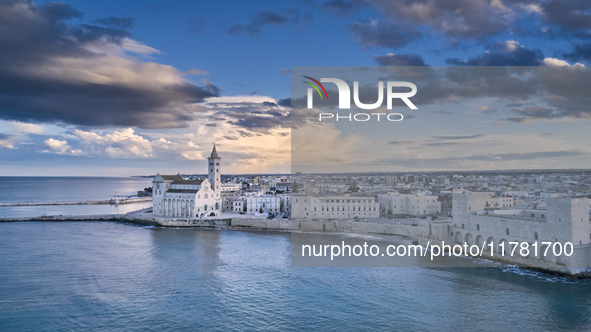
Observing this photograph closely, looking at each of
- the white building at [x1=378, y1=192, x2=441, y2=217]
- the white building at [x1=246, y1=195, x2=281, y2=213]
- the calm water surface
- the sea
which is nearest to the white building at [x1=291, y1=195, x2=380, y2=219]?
the white building at [x1=378, y1=192, x2=441, y2=217]

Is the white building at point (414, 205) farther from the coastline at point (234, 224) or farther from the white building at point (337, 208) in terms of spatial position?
the coastline at point (234, 224)

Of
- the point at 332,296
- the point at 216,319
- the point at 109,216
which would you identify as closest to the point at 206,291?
the point at 216,319

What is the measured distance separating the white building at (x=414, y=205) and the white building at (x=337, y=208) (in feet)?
9.11

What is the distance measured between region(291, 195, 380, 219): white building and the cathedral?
8.73 metres

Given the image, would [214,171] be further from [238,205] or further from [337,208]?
[337,208]

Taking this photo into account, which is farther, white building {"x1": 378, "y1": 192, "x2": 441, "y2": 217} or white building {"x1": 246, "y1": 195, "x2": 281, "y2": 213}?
white building {"x1": 246, "y1": 195, "x2": 281, "y2": 213}

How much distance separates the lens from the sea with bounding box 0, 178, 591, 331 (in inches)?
388

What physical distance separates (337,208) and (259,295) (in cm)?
1528

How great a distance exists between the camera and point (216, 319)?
10164mm

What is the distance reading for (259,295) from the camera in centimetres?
1205

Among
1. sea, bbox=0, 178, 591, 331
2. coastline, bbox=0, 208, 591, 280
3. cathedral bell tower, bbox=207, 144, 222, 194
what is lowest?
sea, bbox=0, 178, 591, 331

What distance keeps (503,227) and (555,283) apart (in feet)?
10.5

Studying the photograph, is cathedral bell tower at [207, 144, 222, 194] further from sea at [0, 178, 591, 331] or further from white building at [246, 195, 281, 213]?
sea at [0, 178, 591, 331]

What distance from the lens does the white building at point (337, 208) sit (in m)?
26.8
